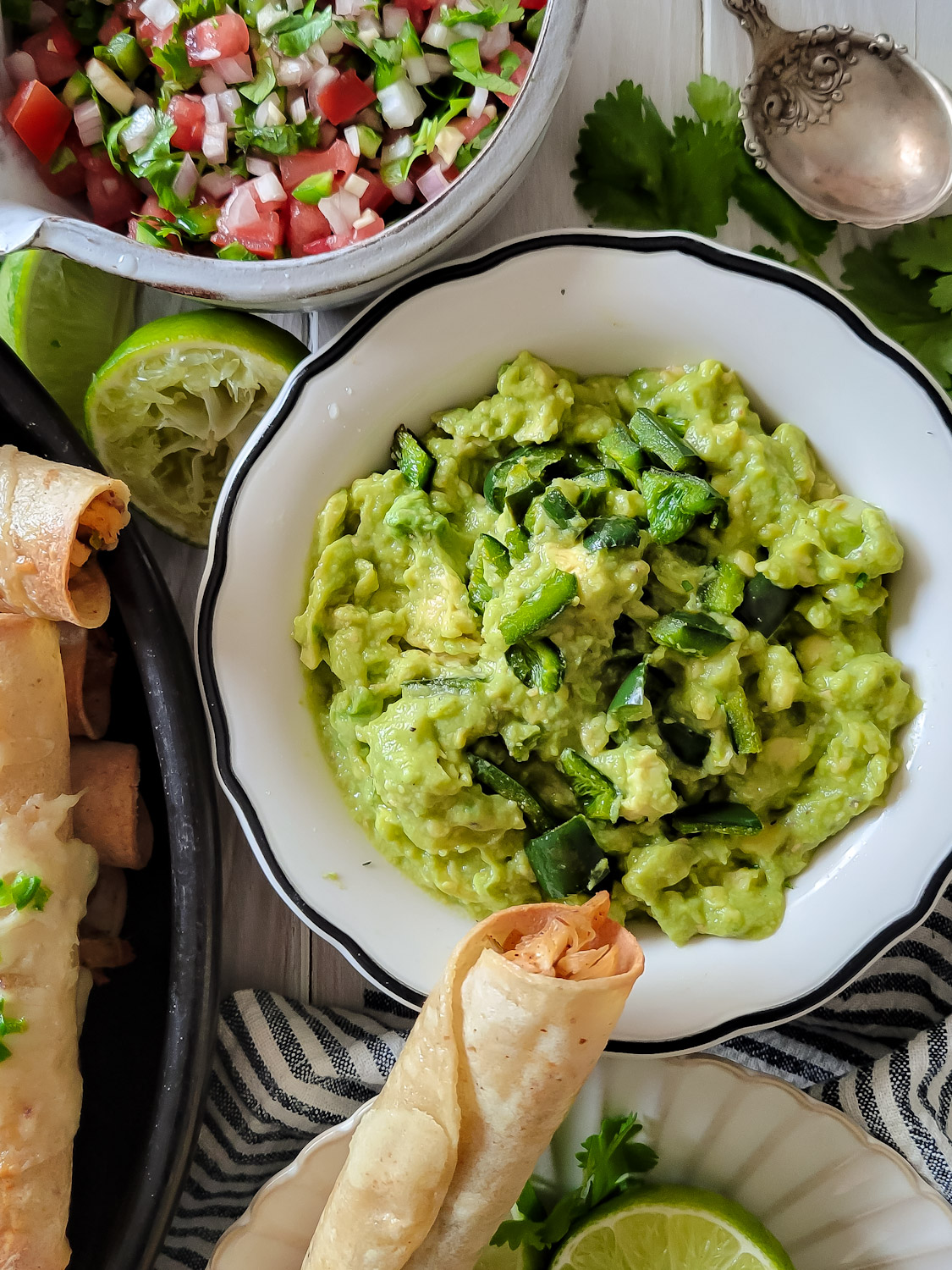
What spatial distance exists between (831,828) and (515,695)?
518mm

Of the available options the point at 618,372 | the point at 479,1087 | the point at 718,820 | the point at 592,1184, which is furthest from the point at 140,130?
the point at 592,1184

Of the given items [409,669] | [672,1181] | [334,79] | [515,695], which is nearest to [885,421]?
[515,695]

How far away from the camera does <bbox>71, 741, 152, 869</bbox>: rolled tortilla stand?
181 cm

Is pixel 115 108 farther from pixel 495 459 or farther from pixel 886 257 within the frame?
pixel 886 257

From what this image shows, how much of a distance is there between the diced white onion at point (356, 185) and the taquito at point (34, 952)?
2.80ft

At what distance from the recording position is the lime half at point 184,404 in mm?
1800

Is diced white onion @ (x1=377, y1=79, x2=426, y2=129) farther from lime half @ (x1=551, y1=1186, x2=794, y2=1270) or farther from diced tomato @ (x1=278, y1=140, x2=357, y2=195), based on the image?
lime half @ (x1=551, y1=1186, x2=794, y2=1270)

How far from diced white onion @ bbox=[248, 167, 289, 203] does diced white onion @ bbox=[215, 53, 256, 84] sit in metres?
0.17

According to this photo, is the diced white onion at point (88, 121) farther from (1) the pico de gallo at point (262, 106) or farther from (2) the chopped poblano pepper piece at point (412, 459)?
(2) the chopped poblano pepper piece at point (412, 459)

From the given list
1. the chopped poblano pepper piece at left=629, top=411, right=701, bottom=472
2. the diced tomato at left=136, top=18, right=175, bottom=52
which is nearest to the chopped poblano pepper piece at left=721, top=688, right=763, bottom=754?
the chopped poblano pepper piece at left=629, top=411, right=701, bottom=472

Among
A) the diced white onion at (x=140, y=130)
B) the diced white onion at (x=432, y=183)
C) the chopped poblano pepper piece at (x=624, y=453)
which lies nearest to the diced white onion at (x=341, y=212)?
the diced white onion at (x=432, y=183)

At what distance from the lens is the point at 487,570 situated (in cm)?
168

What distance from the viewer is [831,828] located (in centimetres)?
163

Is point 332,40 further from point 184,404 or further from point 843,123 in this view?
point 843,123
